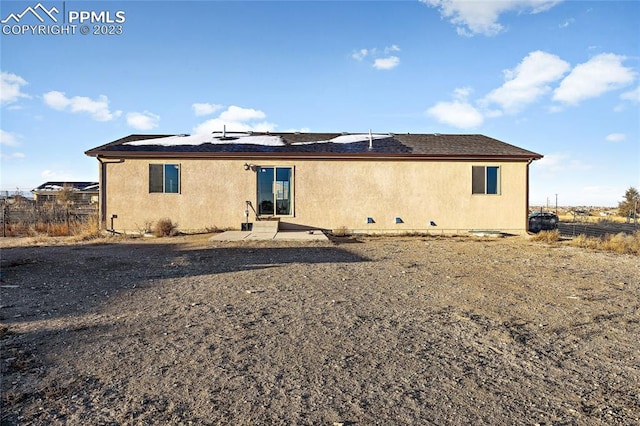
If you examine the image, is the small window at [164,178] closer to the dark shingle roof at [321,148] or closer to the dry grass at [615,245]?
the dark shingle roof at [321,148]

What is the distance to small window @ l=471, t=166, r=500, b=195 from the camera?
14.9 m

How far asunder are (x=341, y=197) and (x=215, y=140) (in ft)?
18.9

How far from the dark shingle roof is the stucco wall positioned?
12.4 inches

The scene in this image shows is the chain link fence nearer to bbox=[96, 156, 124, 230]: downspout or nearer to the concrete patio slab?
bbox=[96, 156, 124, 230]: downspout

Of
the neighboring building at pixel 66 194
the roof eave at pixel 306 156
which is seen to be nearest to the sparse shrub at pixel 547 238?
the roof eave at pixel 306 156

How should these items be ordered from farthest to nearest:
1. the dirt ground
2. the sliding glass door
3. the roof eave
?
the sliding glass door → the roof eave → the dirt ground

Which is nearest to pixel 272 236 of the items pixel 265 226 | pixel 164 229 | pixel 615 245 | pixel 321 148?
pixel 265 226

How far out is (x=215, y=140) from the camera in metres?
16.0

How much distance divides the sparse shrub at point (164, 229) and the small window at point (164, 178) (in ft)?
3.93

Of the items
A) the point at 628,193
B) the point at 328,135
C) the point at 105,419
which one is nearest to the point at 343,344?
the point at 105,419

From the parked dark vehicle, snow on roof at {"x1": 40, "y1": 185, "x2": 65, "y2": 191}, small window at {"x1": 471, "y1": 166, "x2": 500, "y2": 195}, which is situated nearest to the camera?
small window at {"x1": 471, "y1": 166, "x2": 500, "y2": 195}

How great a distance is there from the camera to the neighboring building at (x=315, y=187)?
46.8ft

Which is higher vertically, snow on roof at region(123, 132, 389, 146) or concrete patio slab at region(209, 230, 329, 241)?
snow on roof at region(123, 132, 389, 146)

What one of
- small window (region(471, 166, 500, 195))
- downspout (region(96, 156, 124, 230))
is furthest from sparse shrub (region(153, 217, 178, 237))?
small window (region(471, 166, 500, 195))
